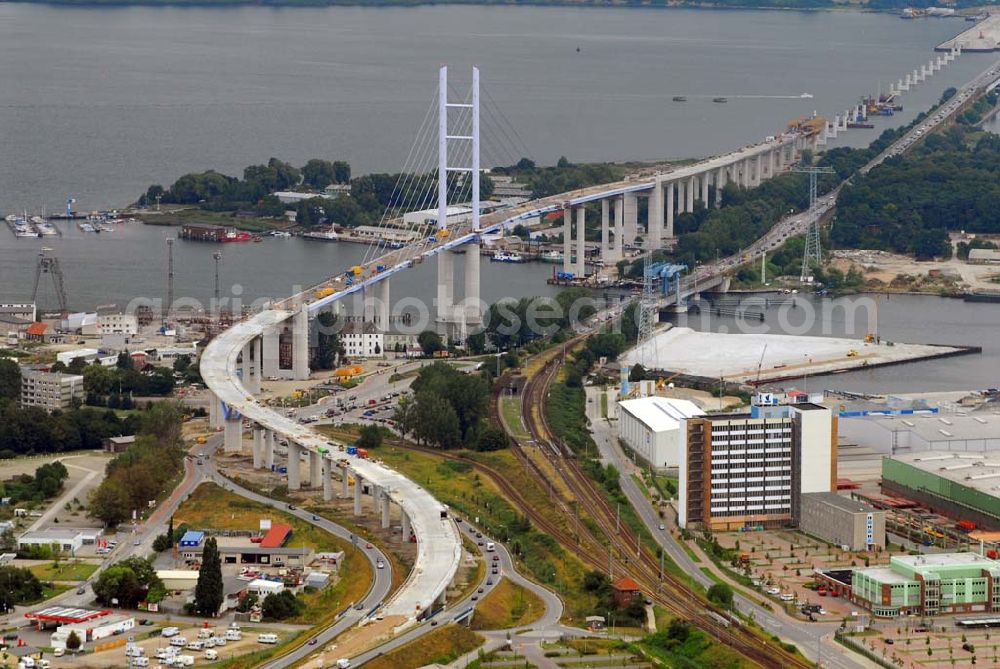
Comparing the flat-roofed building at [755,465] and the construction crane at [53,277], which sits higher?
the construction crane at [53,277]

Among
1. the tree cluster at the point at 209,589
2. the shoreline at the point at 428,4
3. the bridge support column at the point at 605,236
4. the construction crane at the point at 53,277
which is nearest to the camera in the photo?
the tree cluster at the point at 209,589

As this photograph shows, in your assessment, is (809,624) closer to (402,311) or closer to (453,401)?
(453,401)

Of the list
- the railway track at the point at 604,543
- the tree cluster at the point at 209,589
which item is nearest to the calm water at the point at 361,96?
the railway track at the point at 604,543

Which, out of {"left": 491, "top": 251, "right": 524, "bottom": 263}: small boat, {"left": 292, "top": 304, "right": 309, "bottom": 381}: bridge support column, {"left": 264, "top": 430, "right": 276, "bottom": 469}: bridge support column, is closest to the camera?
{"left": 264, "top": 430, "right": 276, "bottom": 469}: bridge support column

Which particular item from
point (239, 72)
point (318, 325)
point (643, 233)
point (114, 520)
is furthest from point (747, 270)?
point (239, 72)

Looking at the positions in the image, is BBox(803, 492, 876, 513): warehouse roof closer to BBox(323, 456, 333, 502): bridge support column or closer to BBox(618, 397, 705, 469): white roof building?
BBox(618, 397, 705, 469): white roof building

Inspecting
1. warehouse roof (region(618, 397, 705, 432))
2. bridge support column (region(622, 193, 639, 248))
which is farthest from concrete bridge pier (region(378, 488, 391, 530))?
bridge support column (region(622, 193, 639, 248))

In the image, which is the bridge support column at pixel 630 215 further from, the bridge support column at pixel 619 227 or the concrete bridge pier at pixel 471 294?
the concrete bridge pier at pixel 471 294
